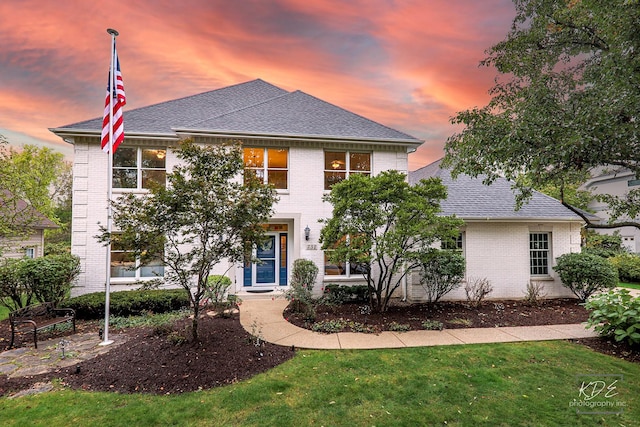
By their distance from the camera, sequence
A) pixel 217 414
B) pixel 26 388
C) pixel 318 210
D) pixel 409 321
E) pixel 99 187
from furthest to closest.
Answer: pixel 318 210
pixel 99 187
pixel 409 321
pixel 26 388
pixel 217 414

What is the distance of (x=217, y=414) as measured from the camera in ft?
12.1

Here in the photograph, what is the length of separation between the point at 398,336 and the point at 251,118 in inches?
377

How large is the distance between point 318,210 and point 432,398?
25.0ft

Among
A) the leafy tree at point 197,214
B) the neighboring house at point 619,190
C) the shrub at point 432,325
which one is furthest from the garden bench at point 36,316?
the neighboring house at point 619,190

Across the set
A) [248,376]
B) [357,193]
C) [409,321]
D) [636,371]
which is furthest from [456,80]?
[248,376]

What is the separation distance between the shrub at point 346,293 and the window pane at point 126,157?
8.83 metres

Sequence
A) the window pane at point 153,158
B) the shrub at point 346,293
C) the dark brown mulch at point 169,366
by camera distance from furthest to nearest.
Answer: the window pane at point 153,158
the shrub at point 346,293
the dark brown mulch at point 169,366

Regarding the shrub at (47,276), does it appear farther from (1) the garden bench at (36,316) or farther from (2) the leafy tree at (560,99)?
(2) the leafy tree at (560,99)

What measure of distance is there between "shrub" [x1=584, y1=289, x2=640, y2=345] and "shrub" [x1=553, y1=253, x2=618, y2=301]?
3570 mm

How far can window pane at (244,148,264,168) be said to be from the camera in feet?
35.6

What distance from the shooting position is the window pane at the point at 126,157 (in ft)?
34.6

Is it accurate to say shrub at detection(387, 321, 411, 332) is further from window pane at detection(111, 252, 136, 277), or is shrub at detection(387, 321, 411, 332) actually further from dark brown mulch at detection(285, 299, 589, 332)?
window pane at detection(111, 252, 136, 277)

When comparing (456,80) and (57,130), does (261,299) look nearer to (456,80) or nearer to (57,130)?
(57,130)

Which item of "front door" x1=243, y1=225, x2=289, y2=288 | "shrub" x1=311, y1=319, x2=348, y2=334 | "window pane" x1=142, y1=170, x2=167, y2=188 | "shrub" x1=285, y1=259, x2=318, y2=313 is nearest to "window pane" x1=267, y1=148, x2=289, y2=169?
"front door" x1=243, y1=225, x2=289, y2=288
